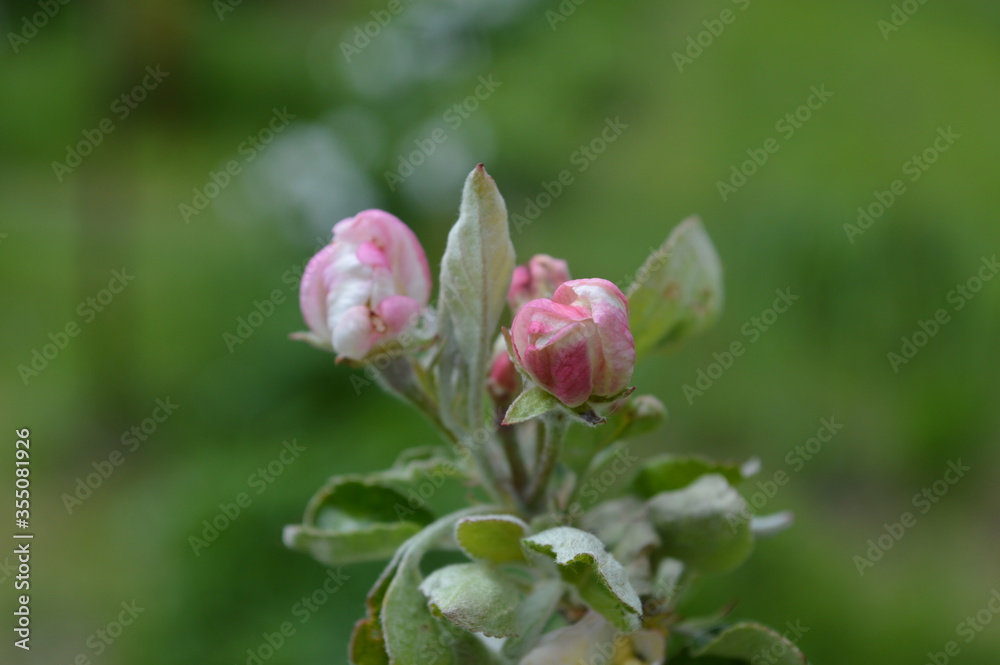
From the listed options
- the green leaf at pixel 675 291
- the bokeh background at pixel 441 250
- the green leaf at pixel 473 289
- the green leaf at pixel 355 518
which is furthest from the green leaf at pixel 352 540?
the bokeh background at pixel 441 250

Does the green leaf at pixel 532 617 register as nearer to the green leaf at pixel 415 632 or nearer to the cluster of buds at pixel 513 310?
the green leaf at pixel 415 632

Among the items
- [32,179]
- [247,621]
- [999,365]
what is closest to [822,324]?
[999,365]

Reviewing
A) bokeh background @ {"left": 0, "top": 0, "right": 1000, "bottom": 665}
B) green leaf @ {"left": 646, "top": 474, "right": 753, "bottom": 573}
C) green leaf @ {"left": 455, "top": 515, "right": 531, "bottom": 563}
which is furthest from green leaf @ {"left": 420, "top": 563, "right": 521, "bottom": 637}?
bokeh background @ {"left": 0, "top": 0, "right": 1000, "bottom": 665}

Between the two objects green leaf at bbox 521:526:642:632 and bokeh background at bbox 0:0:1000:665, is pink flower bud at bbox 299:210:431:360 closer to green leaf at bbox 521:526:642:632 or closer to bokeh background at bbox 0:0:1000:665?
green leaf at bbox 521:526:642:632

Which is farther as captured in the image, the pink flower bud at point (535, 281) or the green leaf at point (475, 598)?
the pink flower bud at point (535, 281)

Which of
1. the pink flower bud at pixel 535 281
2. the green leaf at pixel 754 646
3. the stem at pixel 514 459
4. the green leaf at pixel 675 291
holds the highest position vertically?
the green leaf at pixel 675 291

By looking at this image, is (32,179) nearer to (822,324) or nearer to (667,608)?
(822,324)
